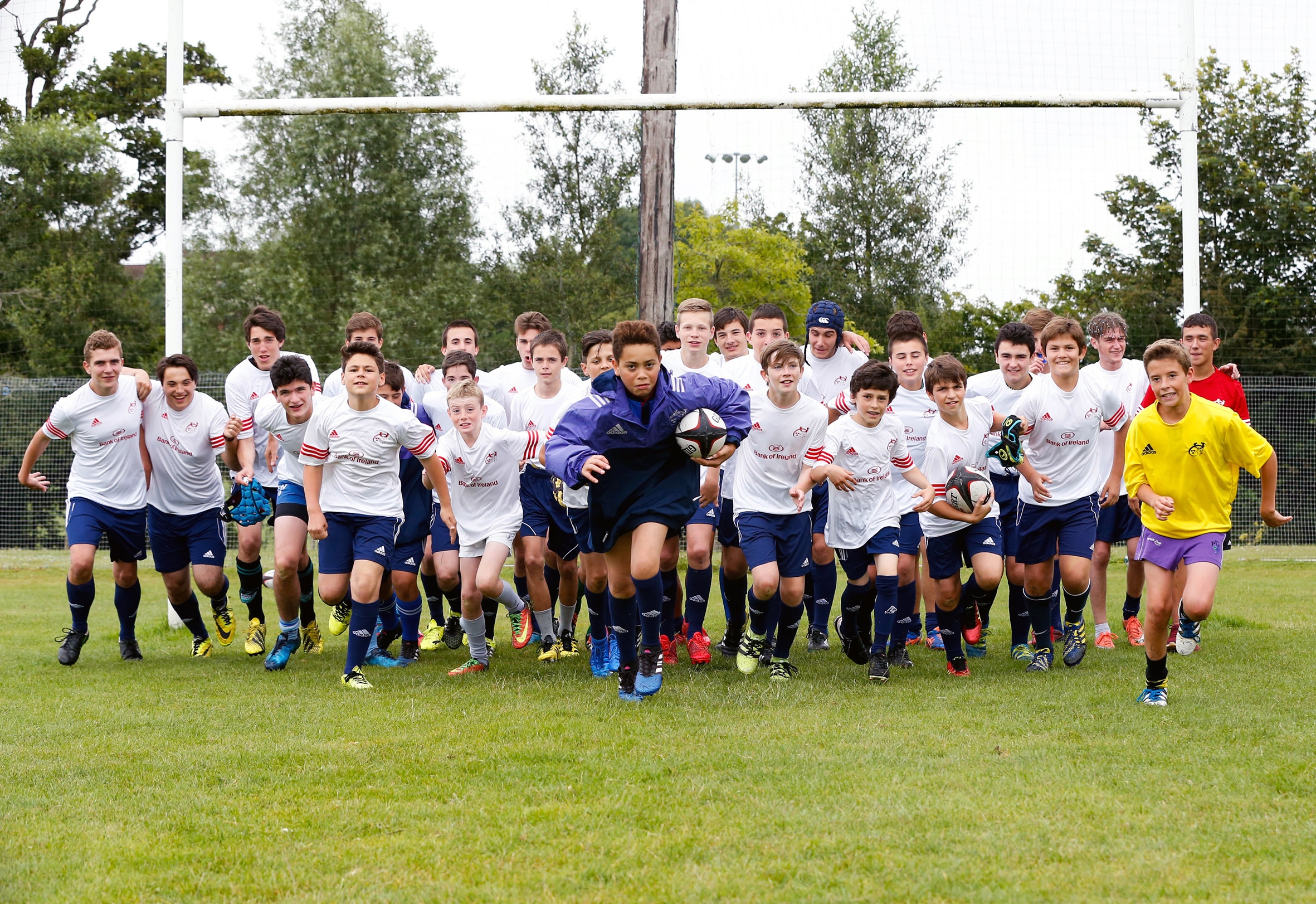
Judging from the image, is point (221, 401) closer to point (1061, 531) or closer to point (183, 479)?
point (183, 479)

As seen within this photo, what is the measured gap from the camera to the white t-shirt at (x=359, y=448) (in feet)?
22.8

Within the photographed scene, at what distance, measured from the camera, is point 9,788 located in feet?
15.0

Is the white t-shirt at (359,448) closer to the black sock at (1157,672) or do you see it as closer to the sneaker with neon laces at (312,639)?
the sneaker with neon laces at (312,639)

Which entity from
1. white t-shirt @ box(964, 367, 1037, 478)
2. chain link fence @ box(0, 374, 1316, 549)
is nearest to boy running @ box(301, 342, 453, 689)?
white t-shirt @ box(964, 367, 1037, 478)

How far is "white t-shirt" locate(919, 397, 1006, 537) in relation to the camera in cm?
707

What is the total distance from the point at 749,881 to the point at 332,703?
3404 millimetres

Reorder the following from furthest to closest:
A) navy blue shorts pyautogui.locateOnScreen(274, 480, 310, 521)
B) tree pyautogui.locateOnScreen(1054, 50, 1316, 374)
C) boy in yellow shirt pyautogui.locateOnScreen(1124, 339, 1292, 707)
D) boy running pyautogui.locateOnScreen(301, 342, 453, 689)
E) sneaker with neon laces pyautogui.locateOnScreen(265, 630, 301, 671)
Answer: tree pyautogui.locateOnScreen(1054, 50, 1316, 374)
navy blue shorts pyautogui.locateOnScreen(274, 480, 310, 521)
sneaker with neon laces pyautogui.locateOnScreen(265, 630, 301, 671)
boy running pyautogui.locateOnScreen(301, 342, 453, 689)
boy in yellow shirt pyautogui.locateOnScreen(1124, 339, 1292, 707)

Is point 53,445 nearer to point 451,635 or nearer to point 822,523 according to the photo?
point 451,635

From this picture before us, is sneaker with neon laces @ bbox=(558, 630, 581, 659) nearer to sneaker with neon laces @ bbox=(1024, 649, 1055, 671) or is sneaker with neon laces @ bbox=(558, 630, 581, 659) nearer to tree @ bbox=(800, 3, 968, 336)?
sneaker with neon laces @ bbox=(1024, 649, 1055, 671)

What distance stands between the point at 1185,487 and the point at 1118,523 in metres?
2.89

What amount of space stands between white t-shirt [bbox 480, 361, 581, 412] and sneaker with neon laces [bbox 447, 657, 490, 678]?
179cm

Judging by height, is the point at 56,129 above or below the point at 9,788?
above

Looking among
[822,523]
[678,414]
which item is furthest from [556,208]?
[678,414]

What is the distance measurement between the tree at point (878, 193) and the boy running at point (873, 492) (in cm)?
939
